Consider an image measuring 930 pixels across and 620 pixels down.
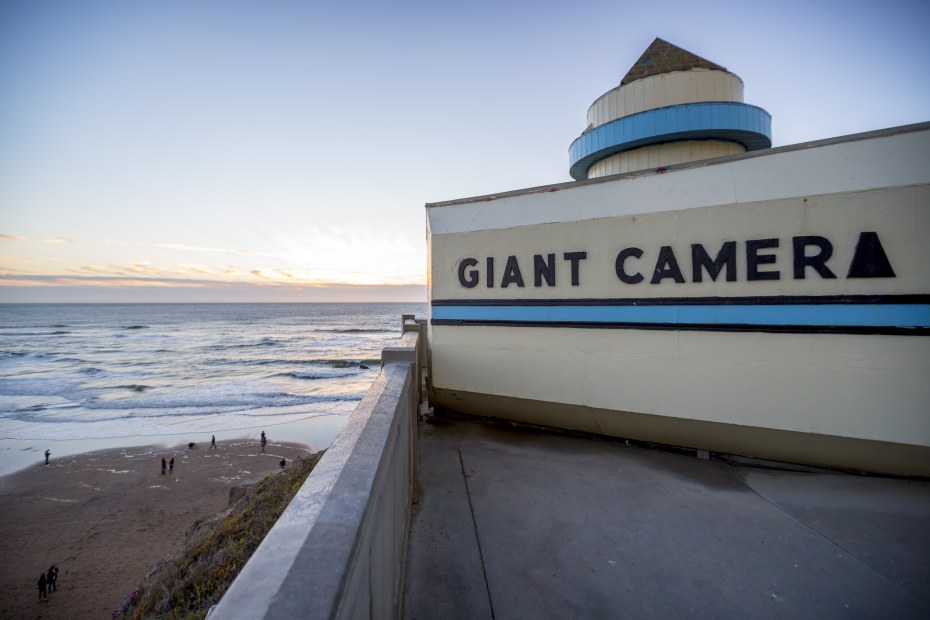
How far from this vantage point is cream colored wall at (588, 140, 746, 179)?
701cm

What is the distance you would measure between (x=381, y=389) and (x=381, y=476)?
1.61 metres

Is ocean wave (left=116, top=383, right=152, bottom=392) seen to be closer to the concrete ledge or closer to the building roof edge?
the concrete ledge

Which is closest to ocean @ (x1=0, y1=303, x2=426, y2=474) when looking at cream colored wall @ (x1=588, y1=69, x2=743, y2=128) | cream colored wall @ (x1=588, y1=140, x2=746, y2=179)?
cream colored wall @ (x1=588, y1=140, x2=746, y2=179)

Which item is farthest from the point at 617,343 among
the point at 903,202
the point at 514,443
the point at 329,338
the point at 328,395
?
the point at 329,338

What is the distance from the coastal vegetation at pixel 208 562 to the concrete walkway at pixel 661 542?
5326 millimetres

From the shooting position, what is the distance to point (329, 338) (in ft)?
220

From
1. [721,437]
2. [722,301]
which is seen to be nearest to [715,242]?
[722,301]

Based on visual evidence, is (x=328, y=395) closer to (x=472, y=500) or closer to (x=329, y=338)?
(x=472, y=500)

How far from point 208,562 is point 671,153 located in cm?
1167

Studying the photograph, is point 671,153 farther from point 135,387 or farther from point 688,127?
point 135,387

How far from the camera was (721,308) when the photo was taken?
16.7 ft

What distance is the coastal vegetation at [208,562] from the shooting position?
7.73m

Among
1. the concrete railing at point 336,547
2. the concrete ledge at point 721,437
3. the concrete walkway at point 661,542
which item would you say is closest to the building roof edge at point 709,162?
the concrete ledge at point 721,437

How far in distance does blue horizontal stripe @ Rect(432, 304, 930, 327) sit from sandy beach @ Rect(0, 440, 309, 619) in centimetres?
1227
